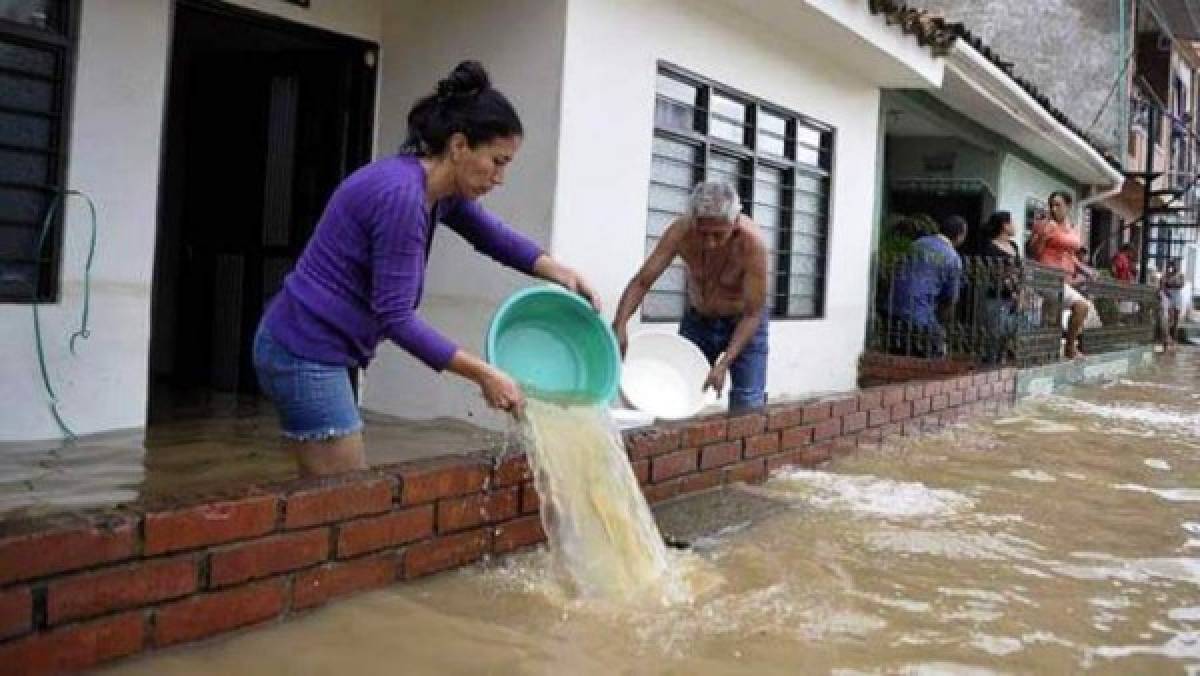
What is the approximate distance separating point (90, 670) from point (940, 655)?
6.83 feet

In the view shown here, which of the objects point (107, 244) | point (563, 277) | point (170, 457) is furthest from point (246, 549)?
point (107, 244)

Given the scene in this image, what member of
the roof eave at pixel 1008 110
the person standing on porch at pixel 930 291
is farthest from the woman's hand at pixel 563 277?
the roof eave at pixel 1008 110

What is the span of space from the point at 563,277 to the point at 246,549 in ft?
4.24

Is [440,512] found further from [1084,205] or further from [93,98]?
[1084,205]

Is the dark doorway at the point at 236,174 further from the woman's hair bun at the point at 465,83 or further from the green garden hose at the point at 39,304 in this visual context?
the woman's hair bun at the point at 465,83

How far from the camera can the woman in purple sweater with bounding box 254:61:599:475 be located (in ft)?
8.96

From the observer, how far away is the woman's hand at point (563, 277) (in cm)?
342

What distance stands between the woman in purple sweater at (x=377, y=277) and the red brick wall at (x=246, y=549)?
23 centimetres

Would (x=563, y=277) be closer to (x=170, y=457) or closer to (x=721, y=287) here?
(x=721, y=287)

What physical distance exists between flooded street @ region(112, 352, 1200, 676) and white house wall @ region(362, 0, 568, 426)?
1.95m

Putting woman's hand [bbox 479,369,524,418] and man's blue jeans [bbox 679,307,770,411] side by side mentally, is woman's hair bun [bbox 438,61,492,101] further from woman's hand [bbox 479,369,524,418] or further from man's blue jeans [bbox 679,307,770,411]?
man's blue jeans [bbox 679,307,770,411]

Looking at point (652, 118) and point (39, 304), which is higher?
point (652, 118)

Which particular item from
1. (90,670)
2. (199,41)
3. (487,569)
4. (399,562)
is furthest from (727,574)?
(199,41)

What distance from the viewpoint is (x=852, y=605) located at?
334cm
